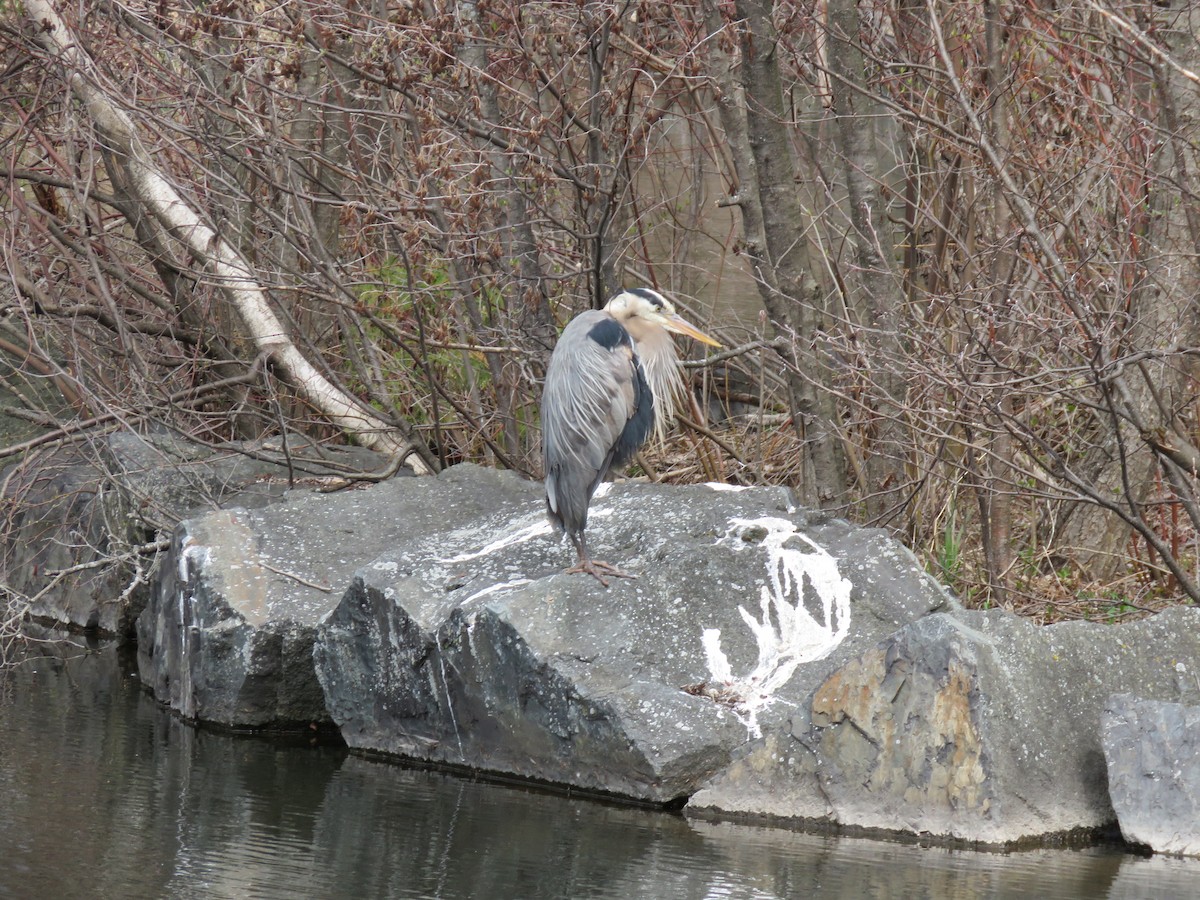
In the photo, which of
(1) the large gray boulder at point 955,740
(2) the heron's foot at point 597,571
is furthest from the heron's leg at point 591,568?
(1) the large gray boulder at point 955,740

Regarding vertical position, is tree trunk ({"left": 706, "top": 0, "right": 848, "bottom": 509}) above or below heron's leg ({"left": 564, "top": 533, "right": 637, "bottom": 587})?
above

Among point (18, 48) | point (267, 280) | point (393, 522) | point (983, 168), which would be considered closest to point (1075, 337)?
point (983, 168)

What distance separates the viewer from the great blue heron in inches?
231

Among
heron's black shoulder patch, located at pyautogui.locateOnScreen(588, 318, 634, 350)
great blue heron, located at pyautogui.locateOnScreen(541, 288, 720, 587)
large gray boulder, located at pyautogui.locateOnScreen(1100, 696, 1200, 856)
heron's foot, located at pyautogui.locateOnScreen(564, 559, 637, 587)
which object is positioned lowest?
large gray boulder, located at pyautogui.locateOnScreen(1100, 696, 1200, 856)

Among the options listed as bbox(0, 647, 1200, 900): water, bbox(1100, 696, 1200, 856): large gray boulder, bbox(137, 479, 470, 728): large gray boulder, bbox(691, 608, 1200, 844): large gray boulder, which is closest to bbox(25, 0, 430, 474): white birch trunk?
bbox(137, 479, 470, 728): large gray boulder

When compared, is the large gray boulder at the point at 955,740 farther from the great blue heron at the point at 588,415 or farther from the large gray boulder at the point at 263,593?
the large gray boulder at the point at 263,593

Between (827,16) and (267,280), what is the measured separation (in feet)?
10.9

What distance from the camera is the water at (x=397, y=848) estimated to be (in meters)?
4.27

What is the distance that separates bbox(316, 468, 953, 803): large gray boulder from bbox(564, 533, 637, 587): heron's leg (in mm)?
33

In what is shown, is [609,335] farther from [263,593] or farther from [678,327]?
[263,593]

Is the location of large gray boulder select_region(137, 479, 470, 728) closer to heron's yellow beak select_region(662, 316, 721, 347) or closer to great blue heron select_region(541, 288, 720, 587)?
great blue heron select_region(541, 288, 720, 587)

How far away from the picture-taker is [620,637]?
5.45m

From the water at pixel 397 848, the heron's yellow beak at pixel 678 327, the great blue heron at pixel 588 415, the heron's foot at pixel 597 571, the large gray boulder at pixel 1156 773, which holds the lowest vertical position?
the water at pixel 397 848

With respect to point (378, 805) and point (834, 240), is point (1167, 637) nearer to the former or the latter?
point (378, 805)
